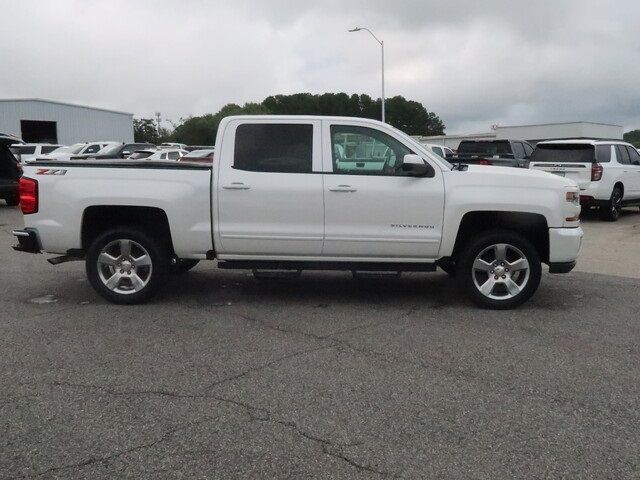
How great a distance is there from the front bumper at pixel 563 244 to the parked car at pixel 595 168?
8.36m

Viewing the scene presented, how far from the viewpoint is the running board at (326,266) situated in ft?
20.5

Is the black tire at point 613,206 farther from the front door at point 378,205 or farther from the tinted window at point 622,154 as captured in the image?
the front door at point 378,205

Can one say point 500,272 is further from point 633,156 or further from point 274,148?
point 633,156

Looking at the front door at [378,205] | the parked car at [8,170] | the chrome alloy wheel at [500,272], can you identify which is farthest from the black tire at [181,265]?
the parked car at [8,170]

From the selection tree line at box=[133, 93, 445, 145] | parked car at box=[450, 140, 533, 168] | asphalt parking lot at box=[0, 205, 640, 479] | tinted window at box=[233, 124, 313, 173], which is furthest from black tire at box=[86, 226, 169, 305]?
tree line at box=[133, 93, 445, 145]

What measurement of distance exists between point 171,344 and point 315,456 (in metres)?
2.25

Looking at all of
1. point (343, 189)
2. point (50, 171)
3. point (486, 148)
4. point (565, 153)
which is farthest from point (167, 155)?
point (343, 189)

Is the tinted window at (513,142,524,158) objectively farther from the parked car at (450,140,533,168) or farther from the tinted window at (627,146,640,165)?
the tinted window at (627,146,640,165)

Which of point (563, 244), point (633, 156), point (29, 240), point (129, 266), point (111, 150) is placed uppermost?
point (111, 150)

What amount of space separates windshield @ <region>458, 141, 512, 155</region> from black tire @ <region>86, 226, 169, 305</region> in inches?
534

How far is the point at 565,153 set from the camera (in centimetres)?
1428

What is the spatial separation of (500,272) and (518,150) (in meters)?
13.1

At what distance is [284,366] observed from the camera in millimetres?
4625

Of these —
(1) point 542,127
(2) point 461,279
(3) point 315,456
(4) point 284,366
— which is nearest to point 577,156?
(2) point 461,279
